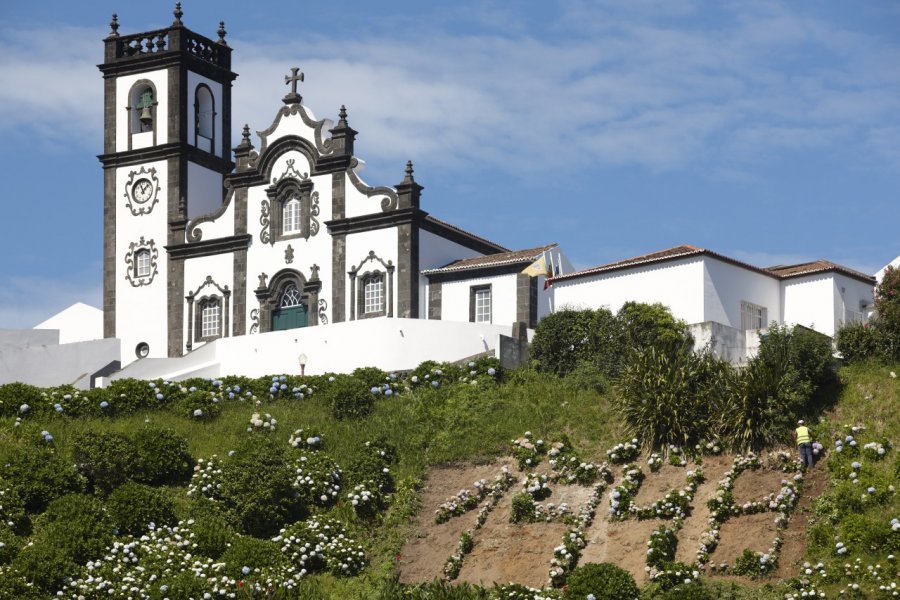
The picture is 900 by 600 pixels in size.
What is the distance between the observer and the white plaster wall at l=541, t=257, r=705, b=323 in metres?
49.8

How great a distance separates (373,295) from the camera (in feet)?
188

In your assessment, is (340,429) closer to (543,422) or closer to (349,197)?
(543,422)

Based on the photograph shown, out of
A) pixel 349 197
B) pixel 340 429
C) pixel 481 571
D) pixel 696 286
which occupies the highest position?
pixel 349 197

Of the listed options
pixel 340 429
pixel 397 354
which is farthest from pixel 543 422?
pixel 397 354

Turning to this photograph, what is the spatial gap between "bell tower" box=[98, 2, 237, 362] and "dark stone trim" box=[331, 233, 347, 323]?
234 inches

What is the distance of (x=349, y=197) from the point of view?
58.0 m

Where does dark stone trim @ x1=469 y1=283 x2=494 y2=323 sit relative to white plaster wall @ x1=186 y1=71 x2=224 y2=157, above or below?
below

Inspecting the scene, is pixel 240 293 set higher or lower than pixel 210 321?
higher

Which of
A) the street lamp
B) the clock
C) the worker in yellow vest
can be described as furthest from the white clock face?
the worker in yellow vest

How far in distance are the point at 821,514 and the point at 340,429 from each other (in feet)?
44.6

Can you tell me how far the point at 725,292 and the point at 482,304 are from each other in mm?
8527

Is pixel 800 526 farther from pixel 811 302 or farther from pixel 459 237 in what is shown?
pixel 459 237

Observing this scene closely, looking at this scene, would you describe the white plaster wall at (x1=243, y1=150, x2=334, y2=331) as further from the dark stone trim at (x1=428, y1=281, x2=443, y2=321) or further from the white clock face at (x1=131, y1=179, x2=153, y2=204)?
the white clock face at (x1=131, y1=179, x2=153, y2=204)

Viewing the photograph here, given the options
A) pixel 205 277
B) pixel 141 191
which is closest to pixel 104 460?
pixel 205 277
